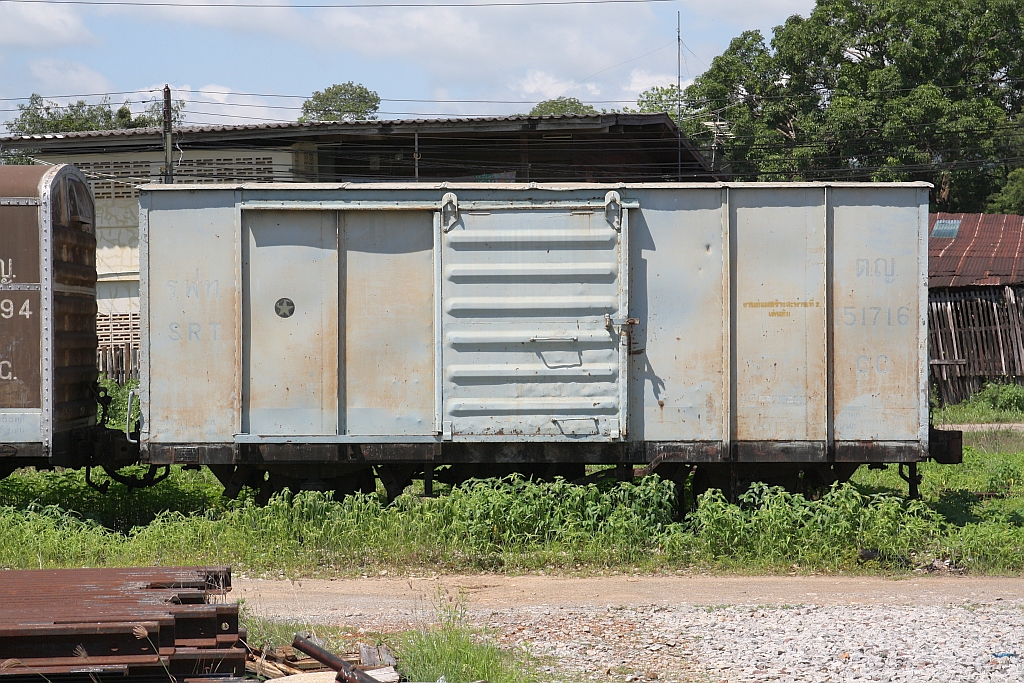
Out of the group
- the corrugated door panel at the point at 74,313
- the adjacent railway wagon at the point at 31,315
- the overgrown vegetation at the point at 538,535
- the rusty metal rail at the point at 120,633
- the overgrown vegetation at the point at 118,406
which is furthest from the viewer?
the overgrown vegetation at the point at 118,406

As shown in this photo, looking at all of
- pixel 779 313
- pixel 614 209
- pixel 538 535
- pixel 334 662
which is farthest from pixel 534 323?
pixel 334 662

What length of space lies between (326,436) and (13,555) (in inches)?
107

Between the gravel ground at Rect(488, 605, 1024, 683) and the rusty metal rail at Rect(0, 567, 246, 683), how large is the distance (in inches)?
72.9

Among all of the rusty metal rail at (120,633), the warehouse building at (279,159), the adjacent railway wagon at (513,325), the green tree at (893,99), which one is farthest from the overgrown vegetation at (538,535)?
the green tree at (893,99)

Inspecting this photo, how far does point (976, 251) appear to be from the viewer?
21.0 m

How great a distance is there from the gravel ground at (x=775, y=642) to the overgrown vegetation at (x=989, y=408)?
1172cm

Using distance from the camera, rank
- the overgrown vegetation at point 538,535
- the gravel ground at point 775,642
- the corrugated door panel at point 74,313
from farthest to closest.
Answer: the corrugated door panel at point 74,313, the overgrown vegetation at point 538,535, the gravel ground at point 775,642

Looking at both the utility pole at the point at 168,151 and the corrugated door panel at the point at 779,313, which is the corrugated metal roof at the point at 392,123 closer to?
the utility pole at the point at 168,151

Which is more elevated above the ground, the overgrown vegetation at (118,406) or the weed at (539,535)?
the overgrown vegetation at (118,406)

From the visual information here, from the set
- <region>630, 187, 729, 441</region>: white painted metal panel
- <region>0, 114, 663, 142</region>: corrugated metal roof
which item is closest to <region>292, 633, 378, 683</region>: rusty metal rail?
<region>630, 187, 729, 441</region>: white painted metal panel

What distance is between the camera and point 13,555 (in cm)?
791

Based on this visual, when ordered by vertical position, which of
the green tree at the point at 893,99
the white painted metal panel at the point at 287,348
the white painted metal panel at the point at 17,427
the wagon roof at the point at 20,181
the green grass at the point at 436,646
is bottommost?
the green grass at the point at 436,646

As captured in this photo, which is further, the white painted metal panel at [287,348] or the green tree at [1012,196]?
the green tree at [1012,196]

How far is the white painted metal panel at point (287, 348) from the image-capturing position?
860 centimetres
